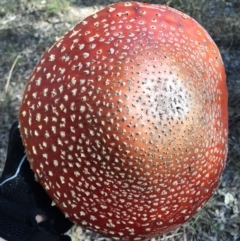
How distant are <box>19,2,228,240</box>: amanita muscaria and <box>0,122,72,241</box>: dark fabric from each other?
0.39m

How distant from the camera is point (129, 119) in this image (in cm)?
111

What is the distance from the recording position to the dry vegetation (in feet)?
6.56

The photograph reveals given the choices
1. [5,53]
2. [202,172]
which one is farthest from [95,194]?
[5,53]

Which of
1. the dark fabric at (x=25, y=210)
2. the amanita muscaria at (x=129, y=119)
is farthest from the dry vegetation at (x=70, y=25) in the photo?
the amanita muscaria at (x=129, y=119)

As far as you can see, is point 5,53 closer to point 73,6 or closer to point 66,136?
point 73,6

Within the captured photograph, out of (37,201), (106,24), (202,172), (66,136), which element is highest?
(106,24)

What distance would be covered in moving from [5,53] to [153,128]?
1549 millimetres

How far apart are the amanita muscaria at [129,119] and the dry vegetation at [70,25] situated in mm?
711

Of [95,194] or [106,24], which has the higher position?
[106,24]

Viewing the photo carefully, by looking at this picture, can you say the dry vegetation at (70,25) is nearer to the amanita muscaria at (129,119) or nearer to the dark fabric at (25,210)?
the dark fabric at (25,210)

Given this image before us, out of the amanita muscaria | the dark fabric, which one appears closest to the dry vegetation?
the dark fabric

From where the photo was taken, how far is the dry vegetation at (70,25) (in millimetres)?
1998

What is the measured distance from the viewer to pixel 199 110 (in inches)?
46.3

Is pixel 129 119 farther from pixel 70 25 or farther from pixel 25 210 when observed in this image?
pixel 70 25
